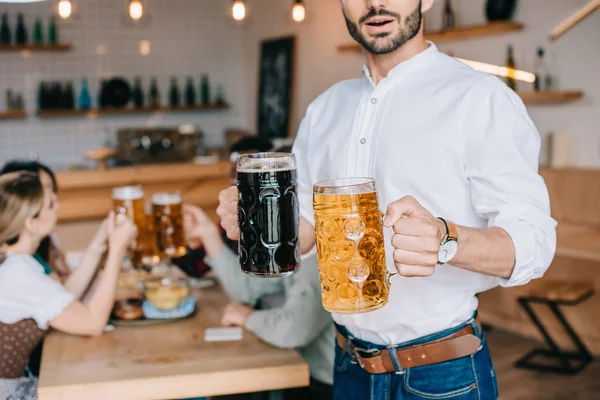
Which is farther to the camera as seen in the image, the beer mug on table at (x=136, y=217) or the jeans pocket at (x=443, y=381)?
the beer mug on table at (x=136, y=217)

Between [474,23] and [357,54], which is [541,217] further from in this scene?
[357,54]

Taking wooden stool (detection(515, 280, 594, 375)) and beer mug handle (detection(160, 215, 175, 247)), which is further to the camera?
wooden stool (detection(515, 280, 594, 375))

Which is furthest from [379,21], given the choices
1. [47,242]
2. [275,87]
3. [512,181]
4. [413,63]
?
[275,87]

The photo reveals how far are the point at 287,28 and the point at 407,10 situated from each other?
19.8ft

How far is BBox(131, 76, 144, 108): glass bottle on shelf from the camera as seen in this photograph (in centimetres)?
778

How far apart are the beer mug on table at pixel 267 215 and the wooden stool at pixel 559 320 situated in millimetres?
3158

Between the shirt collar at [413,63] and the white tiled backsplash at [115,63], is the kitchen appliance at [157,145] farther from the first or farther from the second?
the shirt collar at [413,63]

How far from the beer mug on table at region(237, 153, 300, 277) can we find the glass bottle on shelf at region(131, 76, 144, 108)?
6702 millimetres

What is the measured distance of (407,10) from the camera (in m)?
1.54

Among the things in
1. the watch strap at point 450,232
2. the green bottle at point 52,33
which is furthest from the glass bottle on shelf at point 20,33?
the watch strap at point 450,232

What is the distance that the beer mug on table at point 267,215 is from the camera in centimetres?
133

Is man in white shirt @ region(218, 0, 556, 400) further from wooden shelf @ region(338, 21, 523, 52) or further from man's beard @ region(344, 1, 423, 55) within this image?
wooden shelf @ region(338, 21, 523, 52)

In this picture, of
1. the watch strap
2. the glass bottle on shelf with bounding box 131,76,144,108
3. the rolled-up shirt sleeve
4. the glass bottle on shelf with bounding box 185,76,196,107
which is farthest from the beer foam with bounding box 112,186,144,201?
the glass bottle on shelf with bounding box 185,76,196,107

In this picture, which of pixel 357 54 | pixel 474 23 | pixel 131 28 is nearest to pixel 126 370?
pixel 474 23
